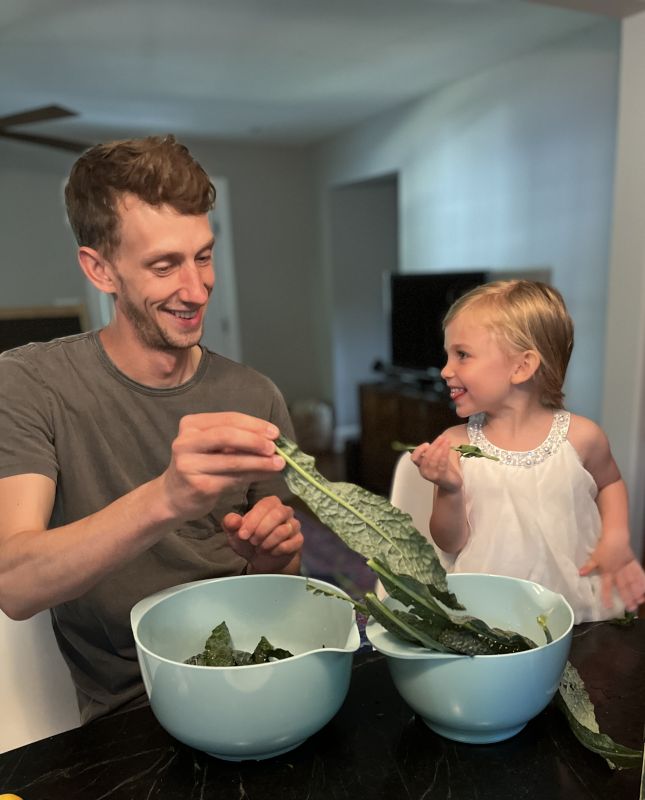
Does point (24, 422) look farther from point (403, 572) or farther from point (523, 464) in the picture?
point (523, 464)

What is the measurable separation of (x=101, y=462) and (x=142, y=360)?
17 cm

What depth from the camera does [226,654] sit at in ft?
2.30

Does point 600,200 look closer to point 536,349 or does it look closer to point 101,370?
point 536,349

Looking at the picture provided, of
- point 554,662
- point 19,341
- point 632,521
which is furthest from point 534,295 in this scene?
point 19,341

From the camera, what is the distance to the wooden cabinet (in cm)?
344

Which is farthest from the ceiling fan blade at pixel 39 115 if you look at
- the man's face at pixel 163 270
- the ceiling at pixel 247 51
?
the man's face at pixel 163 270

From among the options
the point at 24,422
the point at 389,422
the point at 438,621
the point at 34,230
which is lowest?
the point at 389,422

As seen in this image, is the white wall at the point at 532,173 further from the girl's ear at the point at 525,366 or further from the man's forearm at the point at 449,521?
the man's forearm at the point at 449,521

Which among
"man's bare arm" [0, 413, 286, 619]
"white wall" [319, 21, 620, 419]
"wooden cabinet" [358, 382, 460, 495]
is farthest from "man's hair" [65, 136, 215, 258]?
"wooden cabinet" [358, 382, 460, 495]

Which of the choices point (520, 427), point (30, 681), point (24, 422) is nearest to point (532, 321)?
point (520, 427)

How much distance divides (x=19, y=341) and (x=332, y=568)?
6.99ft

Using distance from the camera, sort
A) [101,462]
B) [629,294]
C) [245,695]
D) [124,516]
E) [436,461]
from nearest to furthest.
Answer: [245,695]
[124,516]
[436,461]
[101,462]
[629,294]

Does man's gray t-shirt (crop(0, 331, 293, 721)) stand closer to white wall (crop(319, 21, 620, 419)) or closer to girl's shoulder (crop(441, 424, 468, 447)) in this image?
girl's shoulder (crop(441, 424, 468, 447))

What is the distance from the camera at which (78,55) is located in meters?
2.86
